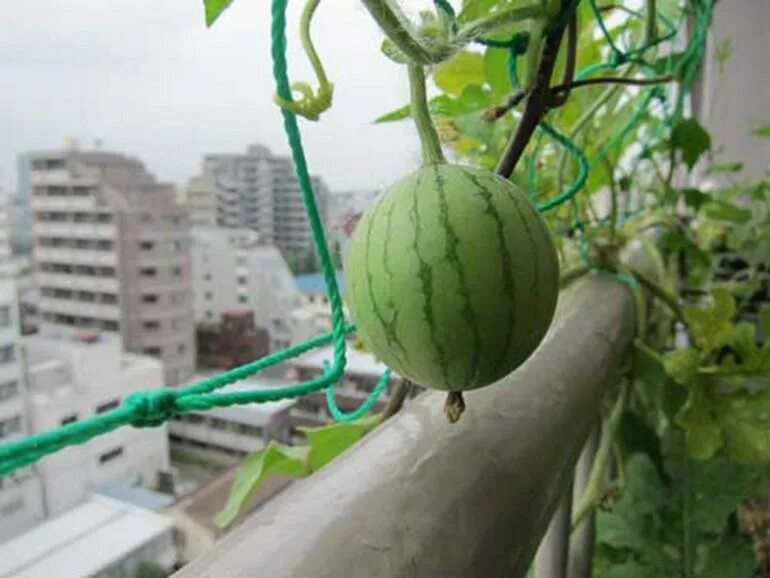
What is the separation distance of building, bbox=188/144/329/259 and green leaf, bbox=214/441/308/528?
325 mm

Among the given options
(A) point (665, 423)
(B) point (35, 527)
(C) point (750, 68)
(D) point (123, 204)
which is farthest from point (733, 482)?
(C) point (750, 68)

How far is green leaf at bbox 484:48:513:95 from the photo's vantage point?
0.43 metres

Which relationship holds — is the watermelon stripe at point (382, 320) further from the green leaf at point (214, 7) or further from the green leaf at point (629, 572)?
the green leaf at point (629, 572)

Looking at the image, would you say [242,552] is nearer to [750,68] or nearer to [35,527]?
[35,527]

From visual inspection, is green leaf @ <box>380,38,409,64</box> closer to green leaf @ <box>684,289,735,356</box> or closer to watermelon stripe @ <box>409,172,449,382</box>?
watermelon stripe @ <box>409,172,449,382</box>

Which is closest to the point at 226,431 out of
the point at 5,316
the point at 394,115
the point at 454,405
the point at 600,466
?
the point at 5,316

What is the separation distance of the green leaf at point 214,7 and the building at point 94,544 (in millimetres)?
321

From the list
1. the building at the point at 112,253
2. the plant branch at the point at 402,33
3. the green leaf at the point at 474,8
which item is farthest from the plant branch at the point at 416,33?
the building at the point at 112,253

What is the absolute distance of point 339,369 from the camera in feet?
0.91

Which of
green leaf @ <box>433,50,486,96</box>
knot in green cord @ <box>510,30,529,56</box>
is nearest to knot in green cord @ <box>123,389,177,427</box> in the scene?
knot in green cord @ <box>510,30,529,56</box>

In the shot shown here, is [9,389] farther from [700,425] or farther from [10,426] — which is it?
[700,425]

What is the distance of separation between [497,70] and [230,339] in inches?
29.6

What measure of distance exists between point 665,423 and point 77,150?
96 centimetres

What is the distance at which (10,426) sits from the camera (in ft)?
2.28
